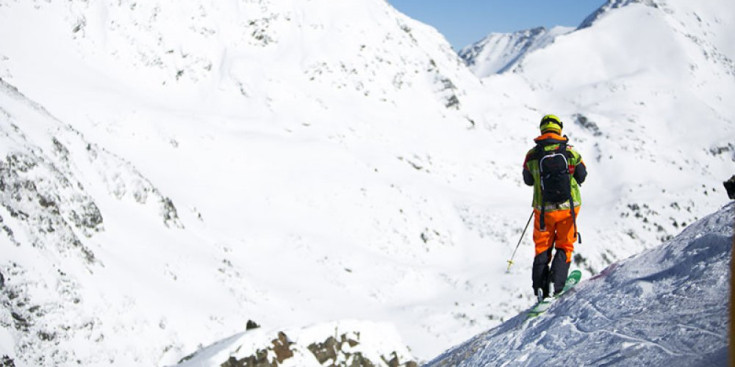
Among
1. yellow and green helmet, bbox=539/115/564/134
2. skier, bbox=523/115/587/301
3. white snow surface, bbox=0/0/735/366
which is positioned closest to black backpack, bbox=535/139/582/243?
skier, bbox=523/115/587/301

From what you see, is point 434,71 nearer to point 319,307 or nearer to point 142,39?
point 142,39

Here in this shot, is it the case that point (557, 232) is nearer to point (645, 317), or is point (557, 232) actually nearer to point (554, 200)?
point (554, 200)

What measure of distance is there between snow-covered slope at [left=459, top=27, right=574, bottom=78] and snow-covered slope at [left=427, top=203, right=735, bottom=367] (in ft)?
440

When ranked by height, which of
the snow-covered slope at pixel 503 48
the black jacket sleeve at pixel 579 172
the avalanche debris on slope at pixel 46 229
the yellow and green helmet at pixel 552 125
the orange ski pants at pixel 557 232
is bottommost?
the orange ski pants at pixel 557 232

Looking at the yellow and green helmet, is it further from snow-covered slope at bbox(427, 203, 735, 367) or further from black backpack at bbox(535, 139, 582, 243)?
snow-covered slope at bbox(427, 203, 735, 367)

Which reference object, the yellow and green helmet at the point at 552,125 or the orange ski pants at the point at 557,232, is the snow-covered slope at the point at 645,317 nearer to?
the orange ski pants at the point at 557,232

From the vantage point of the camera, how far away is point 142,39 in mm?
41906

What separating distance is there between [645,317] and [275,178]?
29.2 metres

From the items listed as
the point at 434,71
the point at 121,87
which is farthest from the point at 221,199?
the point at 434,71

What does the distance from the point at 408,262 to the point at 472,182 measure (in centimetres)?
1434

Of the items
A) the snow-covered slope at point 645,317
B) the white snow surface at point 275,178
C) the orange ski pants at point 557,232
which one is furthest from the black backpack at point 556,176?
the white snow surface at point 275,178

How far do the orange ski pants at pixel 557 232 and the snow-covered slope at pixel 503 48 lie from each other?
134 meters

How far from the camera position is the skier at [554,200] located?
18.3ft

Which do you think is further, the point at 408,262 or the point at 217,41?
the point at 217,41
